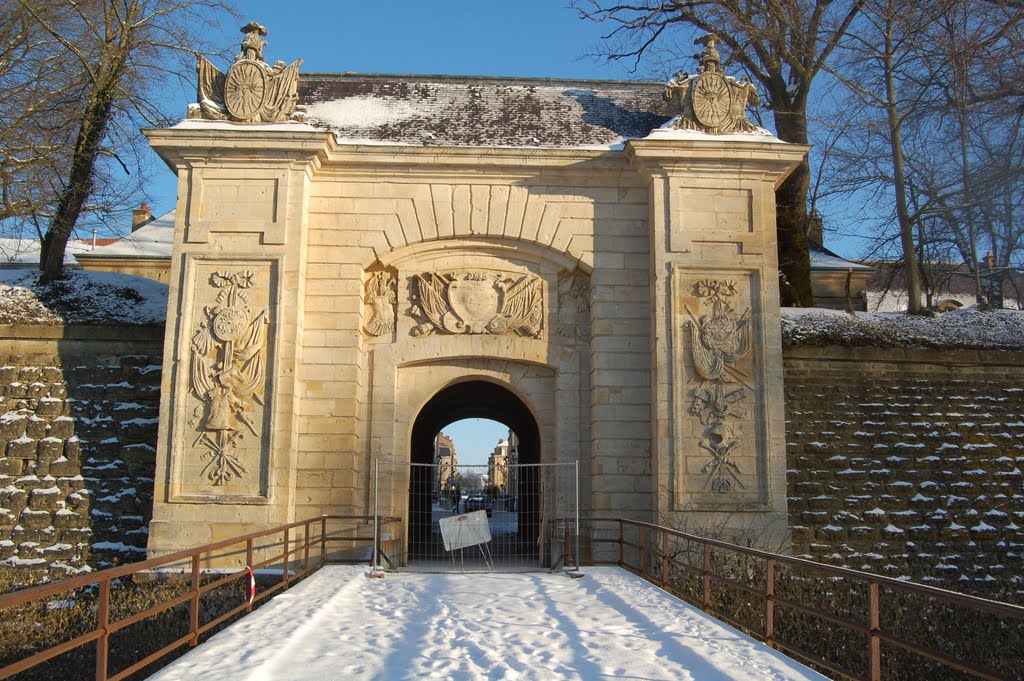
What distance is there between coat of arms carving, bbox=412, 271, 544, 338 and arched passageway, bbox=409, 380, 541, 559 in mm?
1974

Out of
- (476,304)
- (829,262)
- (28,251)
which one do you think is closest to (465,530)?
(476,304)

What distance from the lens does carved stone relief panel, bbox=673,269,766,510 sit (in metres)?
13.4

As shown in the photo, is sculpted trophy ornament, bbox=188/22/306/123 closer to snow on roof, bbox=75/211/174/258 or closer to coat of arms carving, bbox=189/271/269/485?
coat of arms carving, bbox=189/271/269/485

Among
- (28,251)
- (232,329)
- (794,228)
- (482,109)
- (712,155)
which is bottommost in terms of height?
(232,329)

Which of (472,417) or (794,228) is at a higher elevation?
(794,228)

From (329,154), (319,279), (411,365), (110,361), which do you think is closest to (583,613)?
(411,365)

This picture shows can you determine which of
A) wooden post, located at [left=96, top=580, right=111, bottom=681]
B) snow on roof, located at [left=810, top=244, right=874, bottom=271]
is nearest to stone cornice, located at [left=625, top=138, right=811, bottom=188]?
wooden post, located at [left=96, top=580, right=111, bottom=681]

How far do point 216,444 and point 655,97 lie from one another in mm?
9855

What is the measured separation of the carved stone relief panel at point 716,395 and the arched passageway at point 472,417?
8.44 feet

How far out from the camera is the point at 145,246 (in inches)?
1057

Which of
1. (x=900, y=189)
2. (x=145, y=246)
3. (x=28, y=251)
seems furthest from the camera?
(x=28, y=251)

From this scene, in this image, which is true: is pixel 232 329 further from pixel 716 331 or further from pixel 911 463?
pixel 911 463

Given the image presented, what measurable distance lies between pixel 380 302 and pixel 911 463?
8.97m

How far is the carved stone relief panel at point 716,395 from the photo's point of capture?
13.4 metres
